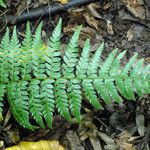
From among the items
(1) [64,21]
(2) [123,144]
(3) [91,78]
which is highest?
(1) [64,21]

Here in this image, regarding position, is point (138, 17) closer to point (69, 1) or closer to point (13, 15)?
point (69, 1)

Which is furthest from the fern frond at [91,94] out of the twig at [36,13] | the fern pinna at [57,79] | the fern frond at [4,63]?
the twig at [36,13]

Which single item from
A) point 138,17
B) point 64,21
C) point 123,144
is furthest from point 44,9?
point 123,144

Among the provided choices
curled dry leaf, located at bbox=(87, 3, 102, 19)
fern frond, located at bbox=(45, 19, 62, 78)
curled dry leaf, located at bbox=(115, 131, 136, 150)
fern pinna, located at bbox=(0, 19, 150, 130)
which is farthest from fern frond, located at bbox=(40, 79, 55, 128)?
curled dry leaf, located at bbox=(87, 3, 102, 19)

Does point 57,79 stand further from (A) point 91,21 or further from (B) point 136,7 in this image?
(B) point 136,7

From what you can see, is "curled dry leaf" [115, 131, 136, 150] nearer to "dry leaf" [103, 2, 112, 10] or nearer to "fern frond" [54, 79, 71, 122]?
"fern frond" [54, 79, 71, 122]
